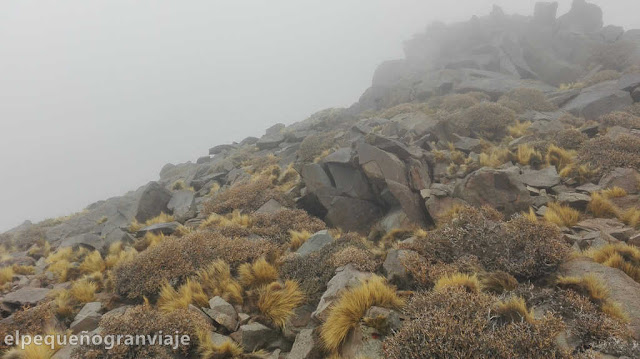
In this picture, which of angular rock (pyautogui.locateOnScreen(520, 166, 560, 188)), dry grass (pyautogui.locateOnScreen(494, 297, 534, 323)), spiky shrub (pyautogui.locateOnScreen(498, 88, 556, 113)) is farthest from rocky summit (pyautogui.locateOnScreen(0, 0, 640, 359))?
spiky shrub (pyautogui.locateOnScreen(498, 88, 556, 113))

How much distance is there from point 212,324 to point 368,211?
973 cm

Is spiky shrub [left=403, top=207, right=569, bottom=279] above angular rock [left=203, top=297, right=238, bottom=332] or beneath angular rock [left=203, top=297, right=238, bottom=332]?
beneath

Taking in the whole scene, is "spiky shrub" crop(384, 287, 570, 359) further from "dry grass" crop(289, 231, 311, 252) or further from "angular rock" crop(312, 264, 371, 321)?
"dry grass" crop(289, 231, 311, 252)

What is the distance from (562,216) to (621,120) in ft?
35.6

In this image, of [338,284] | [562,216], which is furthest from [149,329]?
[562,216]

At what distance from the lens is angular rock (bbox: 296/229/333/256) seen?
1006 cm

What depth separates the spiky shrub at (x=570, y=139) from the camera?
Result: 15.1 m

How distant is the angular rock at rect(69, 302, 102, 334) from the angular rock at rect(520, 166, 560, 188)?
15066mm

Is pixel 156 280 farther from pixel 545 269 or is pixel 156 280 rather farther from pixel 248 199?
pixel 545 269

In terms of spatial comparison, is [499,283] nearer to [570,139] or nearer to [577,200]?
[577,200]

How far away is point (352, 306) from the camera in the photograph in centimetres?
593

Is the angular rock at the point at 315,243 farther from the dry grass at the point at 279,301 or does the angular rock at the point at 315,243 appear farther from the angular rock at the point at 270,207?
the angular rock at the point at 270,207

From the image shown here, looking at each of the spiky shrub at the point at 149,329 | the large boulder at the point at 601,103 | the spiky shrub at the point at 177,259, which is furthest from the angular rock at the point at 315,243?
the large boulder at the point at 601,103

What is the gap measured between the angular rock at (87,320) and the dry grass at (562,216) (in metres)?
12.8
